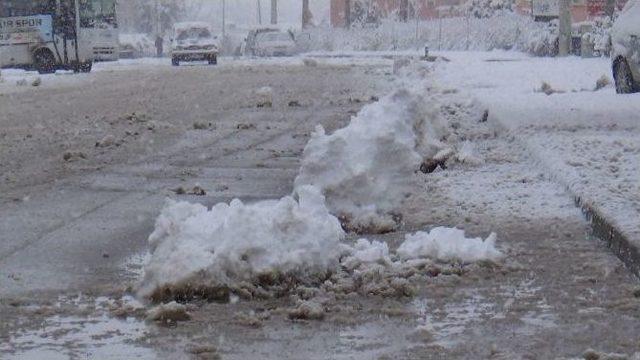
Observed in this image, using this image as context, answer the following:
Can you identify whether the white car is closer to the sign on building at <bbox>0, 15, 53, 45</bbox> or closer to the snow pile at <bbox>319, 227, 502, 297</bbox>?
the sign on building at <bbox>0, 15, 53, 45</bbox>

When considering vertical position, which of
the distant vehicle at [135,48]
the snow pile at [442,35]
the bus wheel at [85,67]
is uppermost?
the bus wheel at [85,67]

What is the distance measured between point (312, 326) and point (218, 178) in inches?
203

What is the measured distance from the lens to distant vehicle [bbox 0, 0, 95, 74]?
1465 inches

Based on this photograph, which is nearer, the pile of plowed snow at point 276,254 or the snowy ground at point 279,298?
the snowy ground at point 279,298

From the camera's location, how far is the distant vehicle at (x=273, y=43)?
188 ft

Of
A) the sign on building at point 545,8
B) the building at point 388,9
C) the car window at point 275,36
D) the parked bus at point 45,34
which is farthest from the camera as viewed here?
the building at point 388,9

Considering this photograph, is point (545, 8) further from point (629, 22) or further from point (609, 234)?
point (609, 234)

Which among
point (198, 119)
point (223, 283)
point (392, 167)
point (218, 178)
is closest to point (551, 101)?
point (198, 119)

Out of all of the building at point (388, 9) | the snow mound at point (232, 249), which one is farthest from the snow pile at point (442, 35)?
the snow mound at point (232, 249)

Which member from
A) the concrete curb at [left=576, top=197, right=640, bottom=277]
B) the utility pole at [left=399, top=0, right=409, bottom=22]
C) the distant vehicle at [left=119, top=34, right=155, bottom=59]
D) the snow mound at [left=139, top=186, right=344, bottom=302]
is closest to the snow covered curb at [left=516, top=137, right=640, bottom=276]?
the concrete curb at [left=576, top=197, right=640, bottom=277]

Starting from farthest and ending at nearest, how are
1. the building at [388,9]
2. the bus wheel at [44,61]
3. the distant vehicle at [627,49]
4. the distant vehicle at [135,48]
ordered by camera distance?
the building at [388,9]
the distant vehicle at [135,48]
the bus wheel at [44,61]
the distant vehicle at [627,49]

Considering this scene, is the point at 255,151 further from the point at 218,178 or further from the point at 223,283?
the point at 223,283

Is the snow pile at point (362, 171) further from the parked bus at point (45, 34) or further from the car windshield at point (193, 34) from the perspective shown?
the car windshield at point (193, 34)

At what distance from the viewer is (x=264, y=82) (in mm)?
27938
